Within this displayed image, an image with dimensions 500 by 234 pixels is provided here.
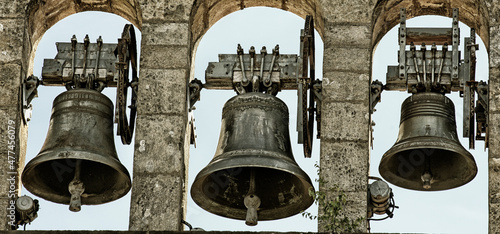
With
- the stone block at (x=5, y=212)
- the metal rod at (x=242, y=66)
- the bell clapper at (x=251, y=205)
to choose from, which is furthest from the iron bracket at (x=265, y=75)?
the stone block at (x=5, y=212)

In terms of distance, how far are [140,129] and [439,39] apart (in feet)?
12.3

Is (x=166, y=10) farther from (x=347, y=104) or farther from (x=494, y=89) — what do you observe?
(x=494, y=89)

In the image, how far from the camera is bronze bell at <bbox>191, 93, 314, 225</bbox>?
21.7 meters

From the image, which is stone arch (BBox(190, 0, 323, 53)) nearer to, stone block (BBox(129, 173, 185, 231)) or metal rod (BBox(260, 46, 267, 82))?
metal rod (BBox(260, 46, 267, 82))

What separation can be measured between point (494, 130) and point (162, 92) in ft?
12.7

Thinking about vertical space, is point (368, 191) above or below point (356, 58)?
below

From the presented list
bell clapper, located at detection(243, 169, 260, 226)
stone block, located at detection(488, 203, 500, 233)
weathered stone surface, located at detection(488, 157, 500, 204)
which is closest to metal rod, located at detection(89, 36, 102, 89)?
bell clapper, located at detection(243, 169, 260, 226)

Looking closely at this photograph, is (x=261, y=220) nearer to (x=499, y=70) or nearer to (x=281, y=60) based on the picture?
(x=281, y=60)

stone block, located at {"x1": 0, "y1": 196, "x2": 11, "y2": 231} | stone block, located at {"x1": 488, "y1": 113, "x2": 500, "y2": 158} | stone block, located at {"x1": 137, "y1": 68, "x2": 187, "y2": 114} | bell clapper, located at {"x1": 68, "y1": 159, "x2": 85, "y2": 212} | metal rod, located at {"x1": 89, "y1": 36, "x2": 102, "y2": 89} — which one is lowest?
stone block, located at {"x1": 0, "y1": 196, "x2": 11, "y2": 231}

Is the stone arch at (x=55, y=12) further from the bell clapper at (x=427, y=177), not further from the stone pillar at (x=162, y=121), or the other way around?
the bell clapper at (x=427, y=177)

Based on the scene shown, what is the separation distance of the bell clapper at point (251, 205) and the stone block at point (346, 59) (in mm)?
1676

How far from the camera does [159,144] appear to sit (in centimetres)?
2205

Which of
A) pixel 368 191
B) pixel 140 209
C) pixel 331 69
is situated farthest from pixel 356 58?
pixel 140 209

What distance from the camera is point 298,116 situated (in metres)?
21.9
